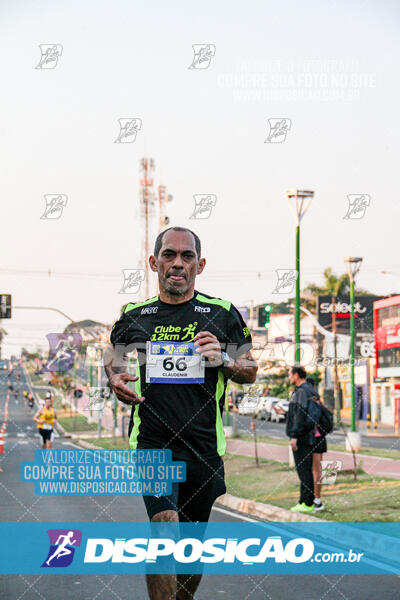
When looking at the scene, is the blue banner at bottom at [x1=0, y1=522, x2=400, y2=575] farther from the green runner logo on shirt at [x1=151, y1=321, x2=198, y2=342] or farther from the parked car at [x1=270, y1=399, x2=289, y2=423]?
the parked car at [x1=270, y1=399, x2=289, y2=423]


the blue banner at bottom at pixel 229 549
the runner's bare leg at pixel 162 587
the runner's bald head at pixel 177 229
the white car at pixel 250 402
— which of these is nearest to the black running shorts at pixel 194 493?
the runner's bare leg at pixel 162 587

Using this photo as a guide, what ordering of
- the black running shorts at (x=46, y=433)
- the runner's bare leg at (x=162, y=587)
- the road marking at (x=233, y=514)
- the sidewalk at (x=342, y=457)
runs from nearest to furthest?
the runner's bare leg at (x=162, y=587) → the road marking at (x=233, y=514) → the sidewalk at (x=342, y=457) → the black running shorts at (x=46, y=433)

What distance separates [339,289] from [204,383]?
2317 inches

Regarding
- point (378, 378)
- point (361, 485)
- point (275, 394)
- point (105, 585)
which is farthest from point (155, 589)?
point (275, 394)

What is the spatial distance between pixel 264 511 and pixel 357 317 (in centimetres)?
5851

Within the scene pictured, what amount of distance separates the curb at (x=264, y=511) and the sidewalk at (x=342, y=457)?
157 inches

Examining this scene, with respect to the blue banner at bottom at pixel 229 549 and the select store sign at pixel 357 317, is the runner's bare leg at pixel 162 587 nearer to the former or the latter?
the blue banner at bottom at pixel 229 549

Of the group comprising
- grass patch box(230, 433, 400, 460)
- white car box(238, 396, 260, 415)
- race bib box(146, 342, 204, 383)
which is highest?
race bib box(146, 342, 204, 383)


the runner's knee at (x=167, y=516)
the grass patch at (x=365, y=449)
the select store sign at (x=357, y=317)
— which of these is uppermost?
the select store sign at (x=357, y=317)

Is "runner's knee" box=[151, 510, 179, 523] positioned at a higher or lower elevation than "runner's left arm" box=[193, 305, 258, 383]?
lower

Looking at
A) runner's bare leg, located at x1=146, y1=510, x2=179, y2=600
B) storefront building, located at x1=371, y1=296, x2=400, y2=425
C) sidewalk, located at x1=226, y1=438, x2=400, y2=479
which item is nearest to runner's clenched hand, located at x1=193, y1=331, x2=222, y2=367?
runner's bare leg, located at x1=146, y1=510, x2=179, y2=600

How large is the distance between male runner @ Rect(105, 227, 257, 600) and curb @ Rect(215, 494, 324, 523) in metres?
6.76

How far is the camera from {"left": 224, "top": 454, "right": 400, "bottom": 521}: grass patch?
11391 millimetres

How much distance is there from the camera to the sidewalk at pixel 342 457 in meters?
18.5
